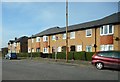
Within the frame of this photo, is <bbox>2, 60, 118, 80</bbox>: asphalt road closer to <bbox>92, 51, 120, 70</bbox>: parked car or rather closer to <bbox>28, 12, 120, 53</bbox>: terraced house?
<bbox>92, 51, 120, 70</bbox>: parked car

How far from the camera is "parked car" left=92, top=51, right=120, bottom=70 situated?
21625 mm

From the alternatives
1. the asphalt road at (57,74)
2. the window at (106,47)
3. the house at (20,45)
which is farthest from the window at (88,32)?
the house at (20,45)

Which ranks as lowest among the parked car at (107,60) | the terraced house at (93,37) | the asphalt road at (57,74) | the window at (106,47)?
the asphalt road at (57,74)

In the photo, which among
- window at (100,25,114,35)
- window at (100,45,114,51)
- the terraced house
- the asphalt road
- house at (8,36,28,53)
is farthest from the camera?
house at (8,36,28,53)

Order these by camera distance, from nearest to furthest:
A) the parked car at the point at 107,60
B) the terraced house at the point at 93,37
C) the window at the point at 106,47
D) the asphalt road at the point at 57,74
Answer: the asphalt road at the point at 57,74 → the parked car at the point at 107,60 → the terraced house at the point at 93,37 → the window at the point at 106,47

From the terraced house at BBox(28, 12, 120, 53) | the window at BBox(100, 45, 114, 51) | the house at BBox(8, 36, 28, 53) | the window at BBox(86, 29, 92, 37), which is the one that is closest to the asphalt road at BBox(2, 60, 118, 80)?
the terraced house at BBox(28, 12, 120, 53)

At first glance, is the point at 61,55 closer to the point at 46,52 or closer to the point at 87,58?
the point at 87,58

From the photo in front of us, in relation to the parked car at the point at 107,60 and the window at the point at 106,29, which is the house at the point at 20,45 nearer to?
the window at the point at 106,29

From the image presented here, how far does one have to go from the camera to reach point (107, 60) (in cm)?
2231

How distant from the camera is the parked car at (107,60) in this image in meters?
21.6

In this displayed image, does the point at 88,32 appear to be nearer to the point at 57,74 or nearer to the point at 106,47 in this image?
the point at 106,47

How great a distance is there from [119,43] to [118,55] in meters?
13.2

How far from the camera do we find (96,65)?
2334 cm

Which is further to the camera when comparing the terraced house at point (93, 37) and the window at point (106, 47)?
the window at point (106, 47)
